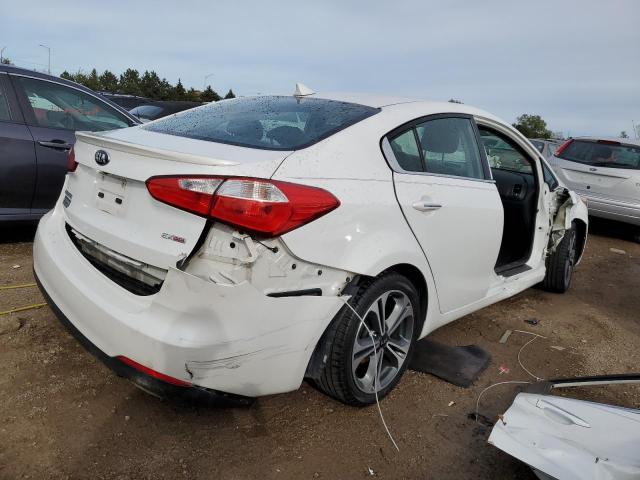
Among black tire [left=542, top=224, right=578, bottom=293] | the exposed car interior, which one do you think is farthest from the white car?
black tire [left=542, top=224, right=578, bottom=293]

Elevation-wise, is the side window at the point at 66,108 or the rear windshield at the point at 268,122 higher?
the rear windshield at the point at 268,122

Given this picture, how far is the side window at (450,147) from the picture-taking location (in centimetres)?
294

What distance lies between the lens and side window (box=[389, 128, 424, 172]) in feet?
8.81

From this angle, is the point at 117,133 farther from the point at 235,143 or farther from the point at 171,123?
the point at 235,143

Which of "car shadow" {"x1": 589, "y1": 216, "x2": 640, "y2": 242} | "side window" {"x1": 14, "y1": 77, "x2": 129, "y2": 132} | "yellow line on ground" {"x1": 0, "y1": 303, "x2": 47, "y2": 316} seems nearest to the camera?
"yellow line on ground" {"x1": 0, "y1": 303, "x2": 47, "y2": 316}

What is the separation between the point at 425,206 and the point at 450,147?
0.66m

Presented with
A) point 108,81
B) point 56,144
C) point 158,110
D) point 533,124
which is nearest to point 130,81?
point 108,81

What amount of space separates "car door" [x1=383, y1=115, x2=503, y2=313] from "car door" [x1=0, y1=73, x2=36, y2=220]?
3.39 m

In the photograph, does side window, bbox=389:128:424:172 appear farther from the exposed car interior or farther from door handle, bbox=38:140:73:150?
door handle, bbox=38:140:73:150

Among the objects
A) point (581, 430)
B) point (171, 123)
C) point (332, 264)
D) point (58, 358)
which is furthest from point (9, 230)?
point (581, 430)

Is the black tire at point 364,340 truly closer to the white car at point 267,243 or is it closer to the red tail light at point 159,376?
the white car at point 267,243

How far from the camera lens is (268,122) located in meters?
2.69

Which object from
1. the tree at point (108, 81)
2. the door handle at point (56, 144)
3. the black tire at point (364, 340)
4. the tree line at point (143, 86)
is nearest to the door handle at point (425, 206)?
the black tire at point (364, 340)

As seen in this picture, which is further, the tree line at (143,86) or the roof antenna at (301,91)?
the tree line at (143,86)
